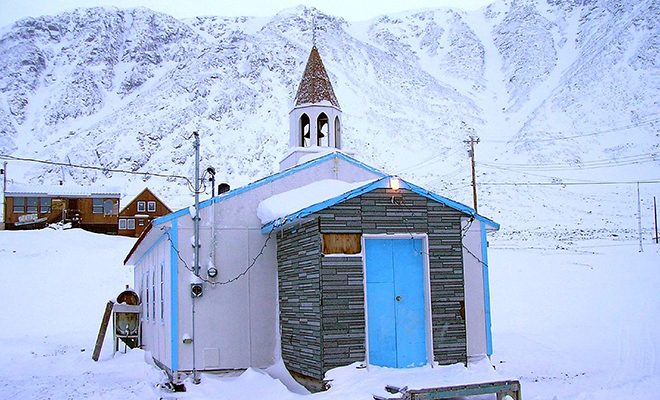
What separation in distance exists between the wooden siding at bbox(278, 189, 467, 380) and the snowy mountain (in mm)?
40807

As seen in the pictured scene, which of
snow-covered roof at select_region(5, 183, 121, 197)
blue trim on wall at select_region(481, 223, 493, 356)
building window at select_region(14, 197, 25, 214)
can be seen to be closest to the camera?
blue trim on wall at select_region(481, 223, 493, 356)

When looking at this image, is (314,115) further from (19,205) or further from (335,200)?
(19,205)

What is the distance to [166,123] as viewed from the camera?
3292 inches

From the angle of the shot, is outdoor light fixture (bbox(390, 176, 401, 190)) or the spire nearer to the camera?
outdoor light fixture (bbox(390, 176, 401, 190))

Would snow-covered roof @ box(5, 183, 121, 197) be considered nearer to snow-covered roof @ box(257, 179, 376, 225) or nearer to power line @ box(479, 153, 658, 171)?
power line @ box(479, 153, 658, 171)

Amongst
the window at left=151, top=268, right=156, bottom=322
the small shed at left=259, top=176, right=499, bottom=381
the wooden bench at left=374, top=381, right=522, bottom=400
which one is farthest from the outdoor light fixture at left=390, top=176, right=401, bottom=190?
the window at left=151, top=268, right=156, bottom=322

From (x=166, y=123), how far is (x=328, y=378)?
75239 millimetres

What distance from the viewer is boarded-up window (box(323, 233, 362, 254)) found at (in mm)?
12336

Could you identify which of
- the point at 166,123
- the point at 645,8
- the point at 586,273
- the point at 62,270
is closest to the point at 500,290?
the point at 586,273

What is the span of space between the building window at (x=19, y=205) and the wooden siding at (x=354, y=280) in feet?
153

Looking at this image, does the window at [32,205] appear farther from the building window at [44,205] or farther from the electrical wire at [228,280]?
the electrical wire at [228,280]

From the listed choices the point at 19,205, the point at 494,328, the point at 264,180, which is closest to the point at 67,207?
the point at 19,205

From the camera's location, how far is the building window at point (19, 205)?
54375 mm

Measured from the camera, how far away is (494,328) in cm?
2369
